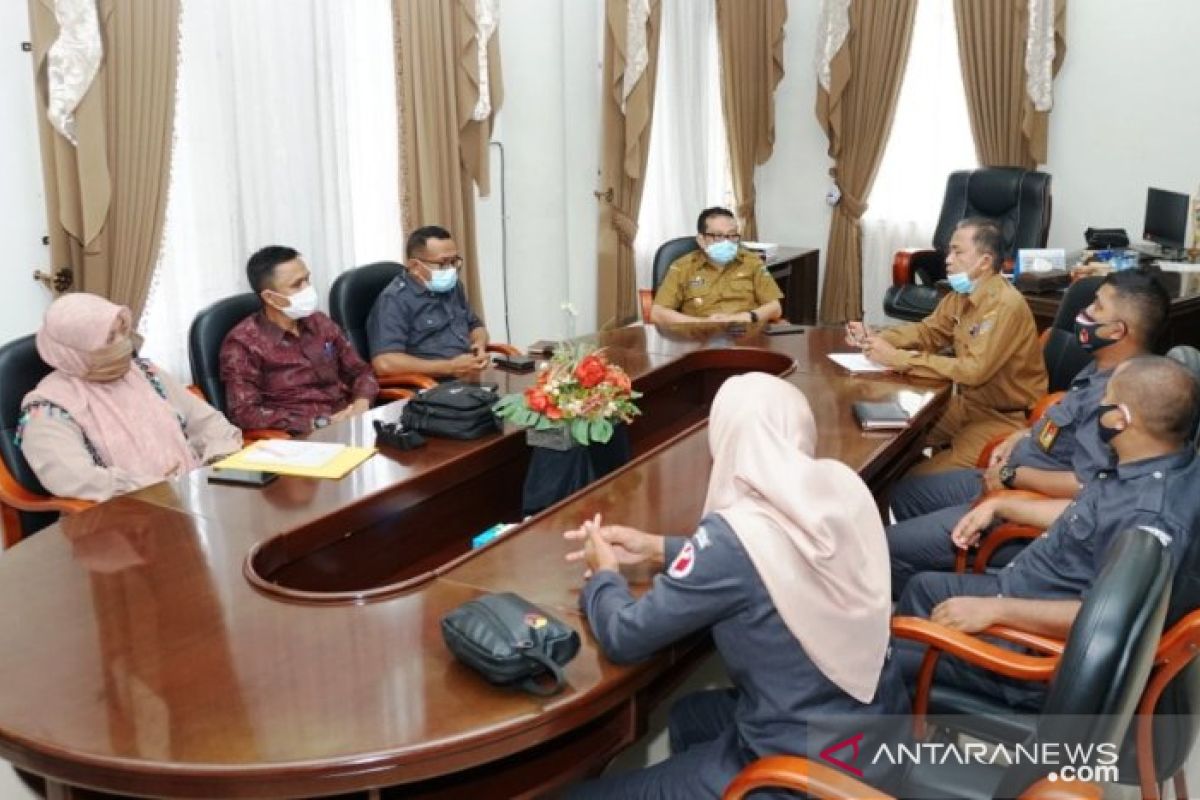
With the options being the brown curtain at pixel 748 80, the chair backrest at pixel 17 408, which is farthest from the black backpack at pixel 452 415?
the brown curtain at pixel 748 80

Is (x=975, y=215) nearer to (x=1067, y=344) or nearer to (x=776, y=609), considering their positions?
(x=1067, y=344)

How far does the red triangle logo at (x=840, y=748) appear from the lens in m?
1.66

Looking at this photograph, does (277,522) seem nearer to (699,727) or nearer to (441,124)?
(699,727)

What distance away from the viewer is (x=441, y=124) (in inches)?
186

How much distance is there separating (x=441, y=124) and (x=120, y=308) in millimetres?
2199

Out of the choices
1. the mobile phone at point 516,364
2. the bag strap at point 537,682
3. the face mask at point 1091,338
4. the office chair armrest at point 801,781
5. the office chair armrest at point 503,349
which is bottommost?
the office chair armrest at point 801,781

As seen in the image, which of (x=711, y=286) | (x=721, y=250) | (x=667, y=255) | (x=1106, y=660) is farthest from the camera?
(x=667, y=255)

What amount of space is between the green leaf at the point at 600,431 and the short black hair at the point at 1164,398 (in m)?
1.17

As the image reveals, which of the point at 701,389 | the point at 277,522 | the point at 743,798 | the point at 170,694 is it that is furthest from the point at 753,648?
the point at 701,389

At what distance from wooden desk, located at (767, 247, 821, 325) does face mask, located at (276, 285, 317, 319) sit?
3.35 m

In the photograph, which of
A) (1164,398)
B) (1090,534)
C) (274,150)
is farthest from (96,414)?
(1164,398)

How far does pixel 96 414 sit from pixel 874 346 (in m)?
2.45

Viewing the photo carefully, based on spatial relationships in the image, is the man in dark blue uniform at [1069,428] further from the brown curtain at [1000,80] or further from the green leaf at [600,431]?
the brown curtain at [1000,80]

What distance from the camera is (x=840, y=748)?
167 centimetres
